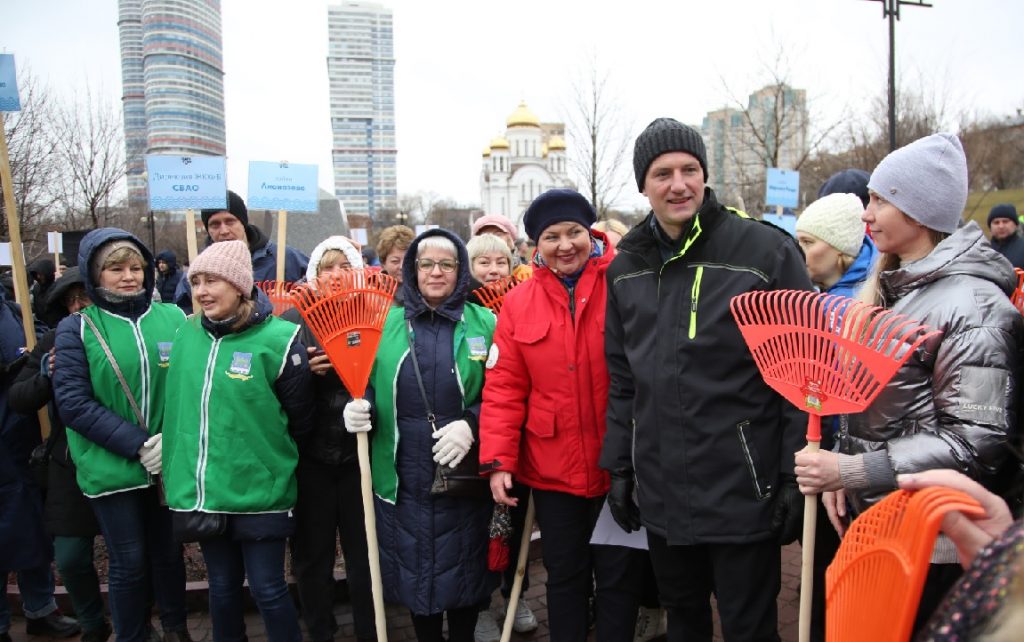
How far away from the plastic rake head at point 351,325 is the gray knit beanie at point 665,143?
49.2 inches

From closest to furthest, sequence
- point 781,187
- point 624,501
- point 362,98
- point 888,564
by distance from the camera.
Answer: point 888,564 < point 624,501 < point 781,187 < point 362,98

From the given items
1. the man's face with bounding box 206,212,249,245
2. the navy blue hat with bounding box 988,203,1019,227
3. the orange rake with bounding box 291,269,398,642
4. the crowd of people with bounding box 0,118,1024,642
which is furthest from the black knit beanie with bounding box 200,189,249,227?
the navy blue hat with bounding box 988,203,1019,227

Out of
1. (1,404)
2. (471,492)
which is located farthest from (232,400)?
(1,404)

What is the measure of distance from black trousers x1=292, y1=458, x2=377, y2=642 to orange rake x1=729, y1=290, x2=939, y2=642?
2225 mm

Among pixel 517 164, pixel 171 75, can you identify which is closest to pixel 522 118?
pixel 517 164

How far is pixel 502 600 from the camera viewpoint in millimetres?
Result: 3977

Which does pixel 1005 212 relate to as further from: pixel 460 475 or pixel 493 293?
pixel 460 475

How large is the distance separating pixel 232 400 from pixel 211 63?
7820cm

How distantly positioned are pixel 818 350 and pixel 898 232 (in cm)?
49

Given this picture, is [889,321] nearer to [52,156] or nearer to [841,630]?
[841,630]

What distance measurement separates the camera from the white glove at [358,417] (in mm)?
2799

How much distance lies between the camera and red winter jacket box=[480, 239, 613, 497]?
2693 mm

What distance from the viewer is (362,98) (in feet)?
401

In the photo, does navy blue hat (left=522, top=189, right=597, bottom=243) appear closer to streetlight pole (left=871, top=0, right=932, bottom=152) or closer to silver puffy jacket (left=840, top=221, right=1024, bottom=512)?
silver puffy jacket (left=840, top=221, right=1024, bottom=512)
